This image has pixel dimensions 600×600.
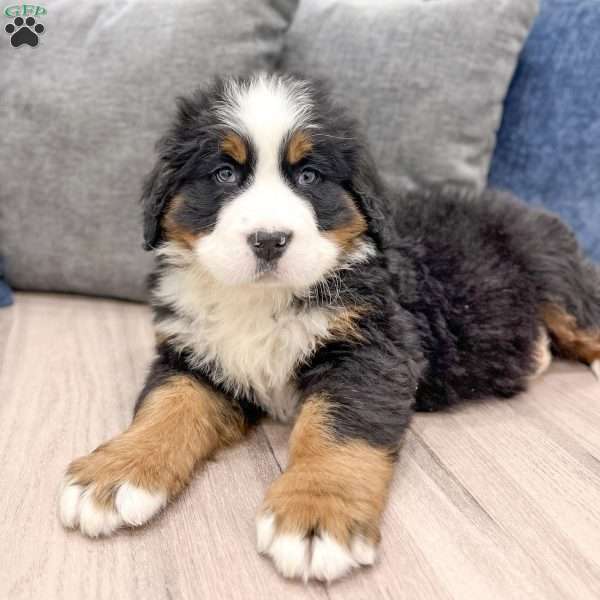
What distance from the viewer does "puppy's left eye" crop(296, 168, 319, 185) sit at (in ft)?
6.14

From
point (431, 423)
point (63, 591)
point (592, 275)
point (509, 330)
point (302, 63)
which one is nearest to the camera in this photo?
point (63, 591)

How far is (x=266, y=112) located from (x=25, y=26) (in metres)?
1.88

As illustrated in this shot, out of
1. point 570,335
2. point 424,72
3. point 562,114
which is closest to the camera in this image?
point 570,335

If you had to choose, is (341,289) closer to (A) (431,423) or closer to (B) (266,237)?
(B) (266,237)

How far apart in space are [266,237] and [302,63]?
66.4 inches

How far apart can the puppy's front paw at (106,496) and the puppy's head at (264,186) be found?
0.57 m

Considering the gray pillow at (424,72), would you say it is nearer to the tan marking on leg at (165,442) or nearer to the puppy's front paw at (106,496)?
the tan marking on leg at (165,442)

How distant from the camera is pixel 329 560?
1.39 metres

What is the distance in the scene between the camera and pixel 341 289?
1949 mm

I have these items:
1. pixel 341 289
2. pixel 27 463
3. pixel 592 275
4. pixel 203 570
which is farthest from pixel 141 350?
pixel 592 275

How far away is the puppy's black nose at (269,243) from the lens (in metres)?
1.67

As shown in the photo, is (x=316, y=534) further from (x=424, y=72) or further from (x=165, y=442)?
(x=424, y=72)

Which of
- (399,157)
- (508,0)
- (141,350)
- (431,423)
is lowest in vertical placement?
(141,350)

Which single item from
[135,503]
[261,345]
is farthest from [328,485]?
[261,345]
